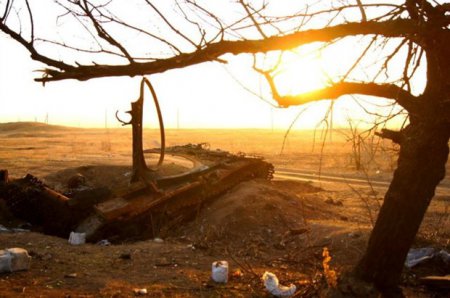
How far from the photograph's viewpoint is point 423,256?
20.7 feet

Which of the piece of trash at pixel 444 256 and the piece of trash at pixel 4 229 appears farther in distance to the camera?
the piece of trash at pixel 4 229

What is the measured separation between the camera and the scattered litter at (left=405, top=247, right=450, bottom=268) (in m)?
6.18

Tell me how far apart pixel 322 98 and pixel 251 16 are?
1.03 metres

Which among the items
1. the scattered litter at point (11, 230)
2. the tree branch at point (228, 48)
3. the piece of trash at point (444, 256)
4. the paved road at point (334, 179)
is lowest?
the paved road at point (334, 179)

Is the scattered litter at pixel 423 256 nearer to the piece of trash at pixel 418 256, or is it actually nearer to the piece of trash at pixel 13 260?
the piece of trash at pixel 418 256

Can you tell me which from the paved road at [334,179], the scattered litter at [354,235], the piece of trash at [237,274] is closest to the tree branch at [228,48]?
the piece of trash at [237,274]

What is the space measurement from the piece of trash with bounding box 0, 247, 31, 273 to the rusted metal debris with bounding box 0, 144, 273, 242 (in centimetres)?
213

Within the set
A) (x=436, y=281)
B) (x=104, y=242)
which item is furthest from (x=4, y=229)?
(x=436, y=281)

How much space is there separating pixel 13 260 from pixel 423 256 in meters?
4.85

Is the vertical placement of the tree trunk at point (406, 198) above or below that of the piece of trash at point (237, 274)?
above

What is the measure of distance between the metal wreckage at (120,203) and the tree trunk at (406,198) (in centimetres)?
436

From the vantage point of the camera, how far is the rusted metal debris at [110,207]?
7883 mm

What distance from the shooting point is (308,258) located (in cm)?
648

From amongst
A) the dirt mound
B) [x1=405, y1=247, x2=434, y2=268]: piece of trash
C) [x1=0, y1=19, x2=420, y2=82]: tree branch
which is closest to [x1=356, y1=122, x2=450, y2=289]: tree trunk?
[x1=0, y1=19, x2=420, y2=82]: tree branch
